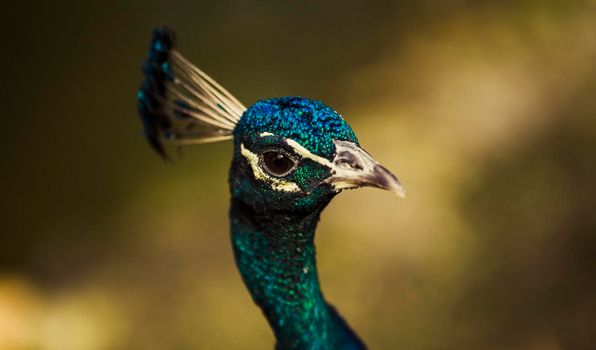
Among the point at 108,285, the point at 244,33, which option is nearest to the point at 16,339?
the point at 108,285

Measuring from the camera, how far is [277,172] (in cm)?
97

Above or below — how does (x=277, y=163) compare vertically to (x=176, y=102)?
below

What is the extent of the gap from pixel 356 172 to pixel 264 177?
Answer: 0.15m

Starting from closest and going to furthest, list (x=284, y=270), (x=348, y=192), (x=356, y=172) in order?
(x=356, y=172) → (x=284, y=270) → (x=348, y=192)

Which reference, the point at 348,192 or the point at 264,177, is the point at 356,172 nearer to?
the point at 264,177

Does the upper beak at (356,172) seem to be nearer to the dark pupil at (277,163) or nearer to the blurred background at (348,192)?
the dark pupil at (277,163)

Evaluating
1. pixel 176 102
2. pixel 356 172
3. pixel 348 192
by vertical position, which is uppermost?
pixel 348 192

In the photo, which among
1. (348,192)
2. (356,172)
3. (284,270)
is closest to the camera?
(356,172)

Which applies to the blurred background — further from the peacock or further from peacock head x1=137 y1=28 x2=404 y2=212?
peacock head x1=137 y1=28 x2=404 y2=212

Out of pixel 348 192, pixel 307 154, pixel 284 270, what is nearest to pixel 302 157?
pixel 307 154

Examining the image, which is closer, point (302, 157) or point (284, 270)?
point (302, 157)

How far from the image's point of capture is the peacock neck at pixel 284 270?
3.47 feet

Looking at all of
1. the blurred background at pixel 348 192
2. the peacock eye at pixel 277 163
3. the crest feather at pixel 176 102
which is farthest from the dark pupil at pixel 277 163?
the blurred background at pixel 348 192

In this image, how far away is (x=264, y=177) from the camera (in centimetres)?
98
